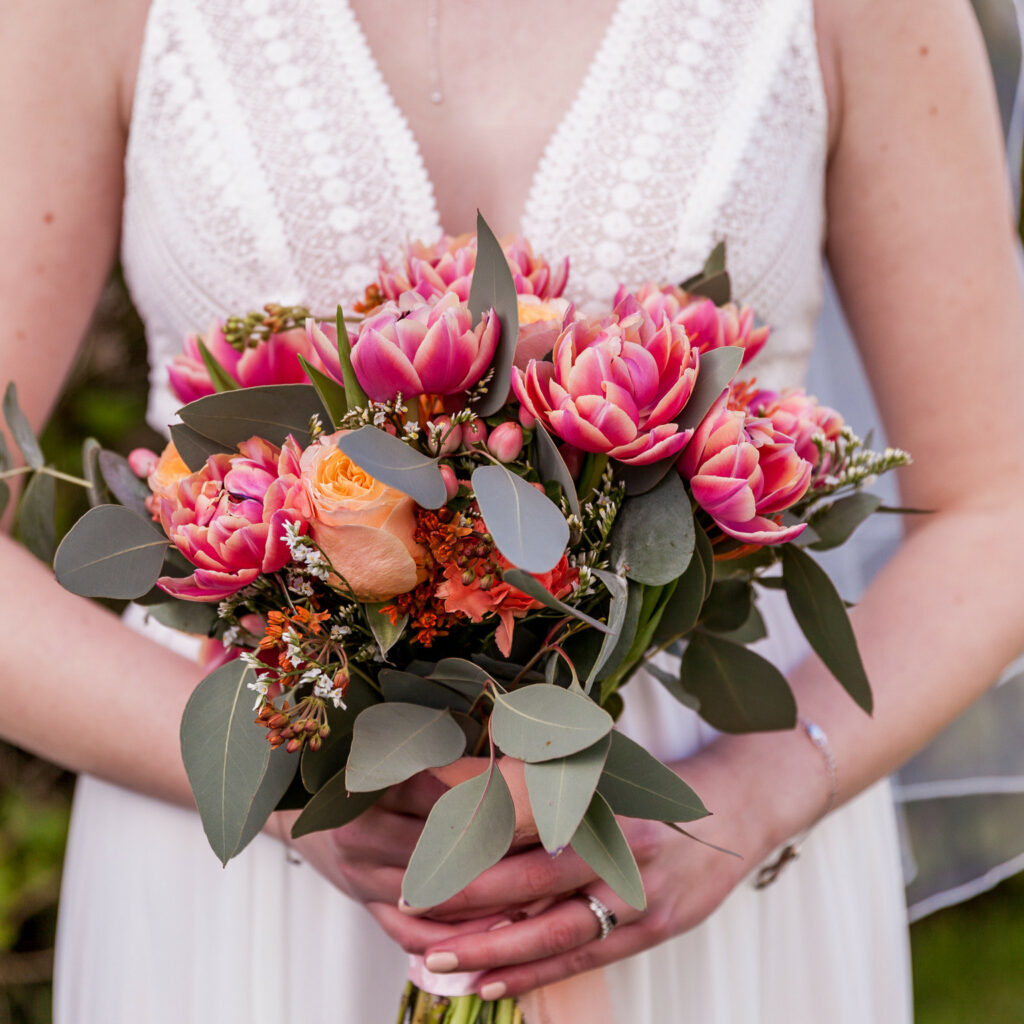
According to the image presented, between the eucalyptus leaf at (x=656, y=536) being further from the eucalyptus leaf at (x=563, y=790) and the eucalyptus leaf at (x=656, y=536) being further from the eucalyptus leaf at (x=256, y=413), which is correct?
the eucalyptus leaf at (x=256, y=413)

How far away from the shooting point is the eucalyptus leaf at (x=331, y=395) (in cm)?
59

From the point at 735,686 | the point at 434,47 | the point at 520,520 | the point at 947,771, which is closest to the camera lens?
the point at 520,520

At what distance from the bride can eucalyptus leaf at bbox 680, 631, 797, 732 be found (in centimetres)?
12

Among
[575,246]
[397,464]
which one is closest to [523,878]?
[397,464]

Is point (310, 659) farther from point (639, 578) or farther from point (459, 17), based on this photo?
point (459, 17)

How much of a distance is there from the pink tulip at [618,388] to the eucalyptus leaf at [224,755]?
0.81ft

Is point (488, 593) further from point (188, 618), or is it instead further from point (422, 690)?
point (188, 618)

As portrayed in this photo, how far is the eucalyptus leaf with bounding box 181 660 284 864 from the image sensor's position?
0.56 m

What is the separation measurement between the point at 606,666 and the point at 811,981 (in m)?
0.71

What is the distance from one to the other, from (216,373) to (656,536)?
1.11 feet

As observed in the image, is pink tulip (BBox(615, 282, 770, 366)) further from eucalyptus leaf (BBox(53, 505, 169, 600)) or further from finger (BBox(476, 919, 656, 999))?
finger (BBox(476, 919, 656, 999))

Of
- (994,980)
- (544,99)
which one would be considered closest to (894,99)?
(544,99)

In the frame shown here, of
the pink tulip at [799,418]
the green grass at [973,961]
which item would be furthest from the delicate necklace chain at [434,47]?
the green grass at [973,961]

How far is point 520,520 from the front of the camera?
19.6 inches
